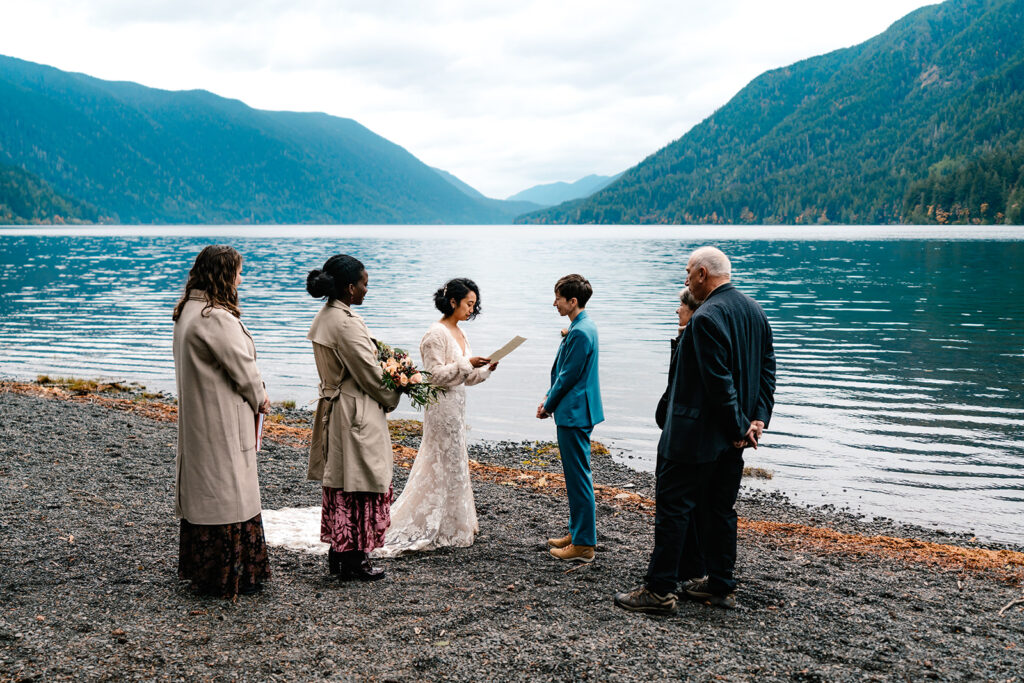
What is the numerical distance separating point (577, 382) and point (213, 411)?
2.88 metres

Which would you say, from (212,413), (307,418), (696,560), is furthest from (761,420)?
(307,418)

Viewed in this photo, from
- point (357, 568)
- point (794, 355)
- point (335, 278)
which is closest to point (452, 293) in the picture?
point (335, 278)

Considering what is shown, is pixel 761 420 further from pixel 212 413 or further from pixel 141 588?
pixel 141 588

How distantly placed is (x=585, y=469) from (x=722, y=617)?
5.34 ft

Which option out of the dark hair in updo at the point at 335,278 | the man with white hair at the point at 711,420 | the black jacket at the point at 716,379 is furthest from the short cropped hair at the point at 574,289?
the dark hair in updo at the point at 335,278

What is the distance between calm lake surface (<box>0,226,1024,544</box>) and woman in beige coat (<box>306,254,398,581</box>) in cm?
796

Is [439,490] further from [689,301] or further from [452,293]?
[689,301]

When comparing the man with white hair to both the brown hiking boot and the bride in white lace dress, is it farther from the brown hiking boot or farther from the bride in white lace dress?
the bride in white lace dress

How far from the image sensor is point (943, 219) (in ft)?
531

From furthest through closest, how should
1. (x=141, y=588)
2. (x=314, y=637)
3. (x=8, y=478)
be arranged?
(x=8, y=478) → (x=141, y=588) → (x=314, y=637)

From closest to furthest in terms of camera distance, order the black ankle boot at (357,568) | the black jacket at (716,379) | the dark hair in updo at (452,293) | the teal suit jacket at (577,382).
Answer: the black jacket at (716,379), the black ankle boot at (357,568), the teal suit jacket at (577,382), the dark hair in updo at (452,293)

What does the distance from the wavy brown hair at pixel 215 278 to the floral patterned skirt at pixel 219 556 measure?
160 cm

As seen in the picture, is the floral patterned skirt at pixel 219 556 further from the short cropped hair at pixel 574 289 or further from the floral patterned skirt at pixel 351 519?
the short cropped hair at pixel 574 289

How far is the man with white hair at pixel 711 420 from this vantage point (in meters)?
5.18
